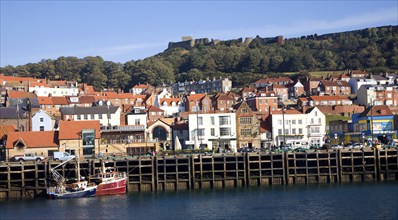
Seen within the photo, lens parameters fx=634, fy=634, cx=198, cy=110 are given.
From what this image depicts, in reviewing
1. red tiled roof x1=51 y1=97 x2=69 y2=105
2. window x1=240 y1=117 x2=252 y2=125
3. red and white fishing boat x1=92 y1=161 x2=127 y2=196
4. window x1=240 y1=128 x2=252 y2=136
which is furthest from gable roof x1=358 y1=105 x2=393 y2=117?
red tiled roof x1=51 y1=97 x2=69 y2=105

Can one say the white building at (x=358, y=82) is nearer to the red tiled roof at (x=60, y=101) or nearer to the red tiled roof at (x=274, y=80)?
the red tiled roof at (x=274, y=80)

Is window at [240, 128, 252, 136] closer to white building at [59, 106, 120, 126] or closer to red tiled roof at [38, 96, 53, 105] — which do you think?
white building at [59, 106, 120, 126]

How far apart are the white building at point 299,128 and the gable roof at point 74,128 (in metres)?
22.2

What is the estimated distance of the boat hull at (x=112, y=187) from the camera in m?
52.8

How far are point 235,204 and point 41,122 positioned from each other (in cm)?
3720

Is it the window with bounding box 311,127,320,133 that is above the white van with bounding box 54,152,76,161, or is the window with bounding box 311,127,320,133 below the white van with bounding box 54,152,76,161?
above

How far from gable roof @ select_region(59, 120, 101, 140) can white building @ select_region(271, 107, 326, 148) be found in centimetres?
2217

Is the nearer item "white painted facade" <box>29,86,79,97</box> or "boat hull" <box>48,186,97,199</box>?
"boat hull" <box>48,186,97,199</box>

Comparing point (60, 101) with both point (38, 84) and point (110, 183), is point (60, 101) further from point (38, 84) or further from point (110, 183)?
point (110, 183)

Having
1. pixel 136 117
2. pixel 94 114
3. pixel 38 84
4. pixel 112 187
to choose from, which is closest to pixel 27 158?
pixel 112 187

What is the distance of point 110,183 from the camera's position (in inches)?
2078

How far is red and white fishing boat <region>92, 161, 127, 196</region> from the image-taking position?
5284 cm

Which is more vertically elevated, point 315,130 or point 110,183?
point 315,130

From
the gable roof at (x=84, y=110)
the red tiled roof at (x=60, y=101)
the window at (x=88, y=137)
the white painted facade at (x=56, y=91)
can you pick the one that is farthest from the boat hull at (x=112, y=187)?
the white painted facade at (x=56, y=91)
